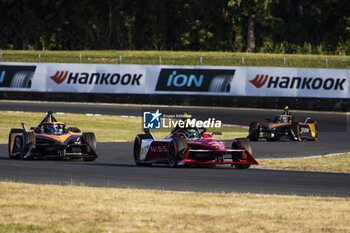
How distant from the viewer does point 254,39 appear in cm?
5478

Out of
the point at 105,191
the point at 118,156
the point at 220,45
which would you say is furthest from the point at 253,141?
the point at 220,45

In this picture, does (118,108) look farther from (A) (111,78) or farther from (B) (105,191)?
(B) (105,191)

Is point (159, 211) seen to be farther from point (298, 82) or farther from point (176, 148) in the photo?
point (298, 82)

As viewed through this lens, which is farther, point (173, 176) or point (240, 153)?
point (240, 153)

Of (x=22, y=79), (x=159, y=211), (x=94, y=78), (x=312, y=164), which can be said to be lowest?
(x=22, y=79)

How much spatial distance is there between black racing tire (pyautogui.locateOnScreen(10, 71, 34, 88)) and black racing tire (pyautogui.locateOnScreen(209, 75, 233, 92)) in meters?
8.95

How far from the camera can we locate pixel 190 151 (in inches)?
619

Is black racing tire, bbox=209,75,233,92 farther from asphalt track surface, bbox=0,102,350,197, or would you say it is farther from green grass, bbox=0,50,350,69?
asphalt track surface, bbox=0,102,350,197

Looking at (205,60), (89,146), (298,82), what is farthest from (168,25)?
(89,146)

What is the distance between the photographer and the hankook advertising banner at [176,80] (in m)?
34.2

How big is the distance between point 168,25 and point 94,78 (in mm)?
23625

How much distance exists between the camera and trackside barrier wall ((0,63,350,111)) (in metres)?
34.2

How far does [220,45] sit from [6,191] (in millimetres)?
44342

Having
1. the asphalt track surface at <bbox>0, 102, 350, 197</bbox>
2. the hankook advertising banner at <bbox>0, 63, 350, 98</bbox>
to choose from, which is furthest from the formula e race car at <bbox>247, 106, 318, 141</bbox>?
the hankook advertising banner at <bbox>0, 63, 350, 98</bbox>
